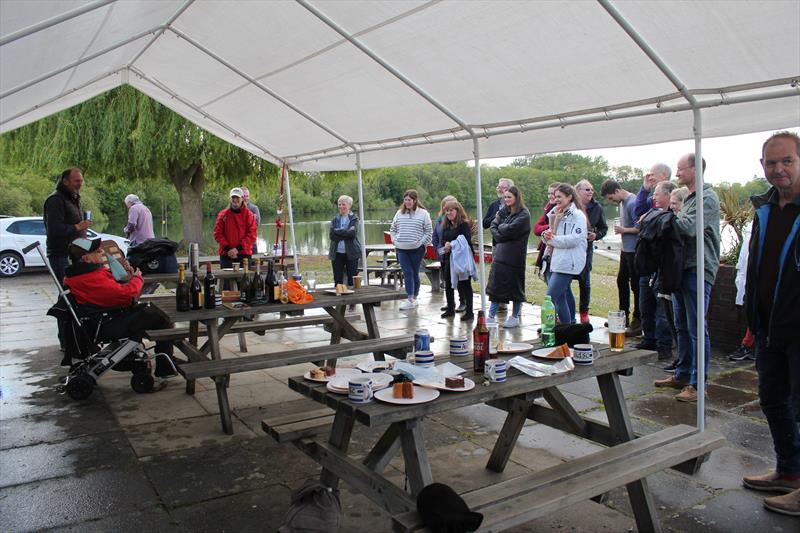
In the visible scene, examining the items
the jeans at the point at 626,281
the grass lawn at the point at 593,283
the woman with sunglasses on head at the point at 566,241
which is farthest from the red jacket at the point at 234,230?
the jeans at the point at 626,281

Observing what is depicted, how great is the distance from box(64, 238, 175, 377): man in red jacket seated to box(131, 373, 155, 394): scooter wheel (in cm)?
36

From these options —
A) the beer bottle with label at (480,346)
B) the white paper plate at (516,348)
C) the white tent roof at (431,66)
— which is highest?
the white tent roof at (431,66)

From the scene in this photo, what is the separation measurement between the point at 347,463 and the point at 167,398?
3.17 m

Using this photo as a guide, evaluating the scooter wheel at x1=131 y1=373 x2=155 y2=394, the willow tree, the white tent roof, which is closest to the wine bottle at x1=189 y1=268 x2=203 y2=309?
the scooter wheel at x1=131 y1=373 x2=155 y2=394

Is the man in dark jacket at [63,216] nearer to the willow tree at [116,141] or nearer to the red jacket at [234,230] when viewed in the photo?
the red jacket at [234,230]

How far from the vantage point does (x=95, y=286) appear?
5.39 metres

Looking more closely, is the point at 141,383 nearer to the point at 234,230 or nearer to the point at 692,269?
the point at 234,230

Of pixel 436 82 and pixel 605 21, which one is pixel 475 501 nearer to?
pixel 605 21

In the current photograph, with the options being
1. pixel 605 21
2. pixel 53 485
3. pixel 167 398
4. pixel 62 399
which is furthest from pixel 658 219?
pixel 62 399

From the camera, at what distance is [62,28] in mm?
4164

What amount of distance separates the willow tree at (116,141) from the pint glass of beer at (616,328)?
1446 cm

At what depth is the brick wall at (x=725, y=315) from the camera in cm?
674

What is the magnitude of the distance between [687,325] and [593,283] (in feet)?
30.6

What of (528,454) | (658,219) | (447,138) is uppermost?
(447,138)
